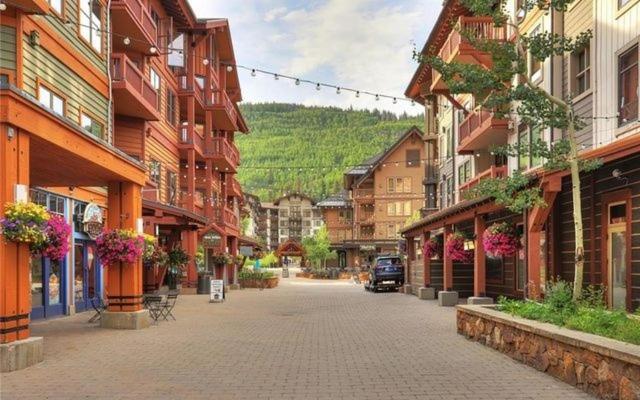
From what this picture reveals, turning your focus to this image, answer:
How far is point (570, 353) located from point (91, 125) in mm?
15845

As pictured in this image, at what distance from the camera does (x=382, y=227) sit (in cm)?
7856

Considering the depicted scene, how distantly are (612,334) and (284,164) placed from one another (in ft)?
326

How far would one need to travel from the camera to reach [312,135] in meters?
107

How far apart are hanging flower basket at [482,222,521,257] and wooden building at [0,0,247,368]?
877cm

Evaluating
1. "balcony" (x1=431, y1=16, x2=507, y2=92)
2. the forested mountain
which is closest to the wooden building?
"balcony" (x1=431, y1=16, x2=507, y2=92)

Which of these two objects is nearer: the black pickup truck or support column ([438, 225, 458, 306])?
support column ([438, 225, 458, 306])

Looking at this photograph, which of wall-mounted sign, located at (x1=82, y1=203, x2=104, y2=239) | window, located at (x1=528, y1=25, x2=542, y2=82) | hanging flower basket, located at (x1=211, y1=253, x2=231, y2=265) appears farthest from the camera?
hanging flower basket, located at (x1=211, y1=253, x2=231, y2=265)

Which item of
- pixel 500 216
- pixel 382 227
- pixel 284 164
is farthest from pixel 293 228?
pixel 500 216

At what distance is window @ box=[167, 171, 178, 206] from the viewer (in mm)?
31016

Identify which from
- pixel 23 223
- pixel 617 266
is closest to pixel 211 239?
pixel 617 266

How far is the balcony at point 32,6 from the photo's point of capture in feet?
46.0

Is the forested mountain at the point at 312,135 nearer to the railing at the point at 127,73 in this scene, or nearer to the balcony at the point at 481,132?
the balcony at the point at 481,132

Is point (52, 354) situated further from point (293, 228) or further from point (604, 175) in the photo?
point (293, 228)

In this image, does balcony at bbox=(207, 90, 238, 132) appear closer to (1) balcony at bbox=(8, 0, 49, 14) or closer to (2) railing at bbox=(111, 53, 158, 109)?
(2) railing at bbox=(111, 53, 158, 109)
